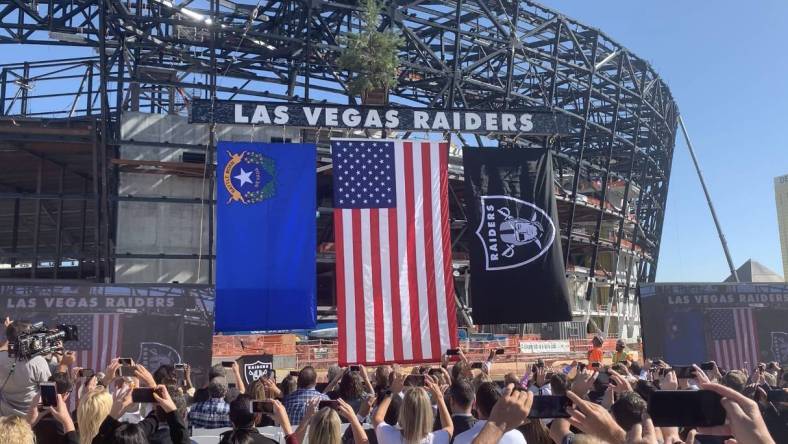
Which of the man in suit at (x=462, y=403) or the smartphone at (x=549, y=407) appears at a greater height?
the smartphone at (x=549, y=407)

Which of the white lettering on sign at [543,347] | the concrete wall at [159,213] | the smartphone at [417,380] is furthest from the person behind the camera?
the white lettering on sign at [543,347]

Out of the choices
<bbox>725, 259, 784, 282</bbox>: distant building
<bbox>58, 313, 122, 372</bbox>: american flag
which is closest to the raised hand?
<bbox>58, 313, 122, 372</bbox>: american flag

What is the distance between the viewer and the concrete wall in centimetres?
2631

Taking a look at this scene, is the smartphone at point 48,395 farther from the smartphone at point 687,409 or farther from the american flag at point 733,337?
the american flag at point 733,337

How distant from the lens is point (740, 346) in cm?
1597

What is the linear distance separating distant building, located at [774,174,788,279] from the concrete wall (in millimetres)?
111953

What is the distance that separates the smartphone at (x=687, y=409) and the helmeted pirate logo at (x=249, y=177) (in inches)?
617

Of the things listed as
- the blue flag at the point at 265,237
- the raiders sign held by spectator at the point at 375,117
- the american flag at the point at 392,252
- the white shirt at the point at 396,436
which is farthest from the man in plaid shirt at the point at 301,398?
the raiders sign held by spectator at the point at 375,117

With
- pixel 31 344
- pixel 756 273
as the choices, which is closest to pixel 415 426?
pixel 31 344

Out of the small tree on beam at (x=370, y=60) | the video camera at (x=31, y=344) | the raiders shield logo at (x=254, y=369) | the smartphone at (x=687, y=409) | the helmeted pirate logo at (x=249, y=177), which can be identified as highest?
the small tree on beam at (x=370, y=60)

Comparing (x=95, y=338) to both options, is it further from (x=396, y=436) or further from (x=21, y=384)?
(x=396, y=436)

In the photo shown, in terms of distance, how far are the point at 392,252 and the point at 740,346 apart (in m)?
8.23

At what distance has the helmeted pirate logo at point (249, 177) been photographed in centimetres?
1780

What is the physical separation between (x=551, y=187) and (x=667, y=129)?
34.6m
